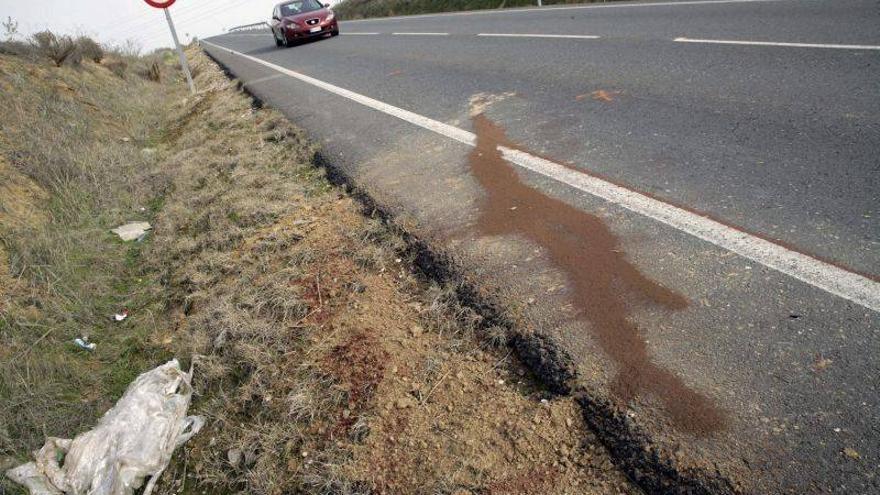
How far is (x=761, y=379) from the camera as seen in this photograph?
2.03 metres

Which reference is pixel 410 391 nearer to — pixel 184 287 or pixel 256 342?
pixel 256 342

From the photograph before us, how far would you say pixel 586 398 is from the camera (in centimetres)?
214

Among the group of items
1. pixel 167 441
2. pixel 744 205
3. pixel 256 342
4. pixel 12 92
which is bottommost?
pixel 167 441

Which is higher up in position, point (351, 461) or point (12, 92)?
point (12, 92)

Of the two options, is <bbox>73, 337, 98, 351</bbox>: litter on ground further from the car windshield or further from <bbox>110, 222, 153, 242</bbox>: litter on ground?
the car windshield

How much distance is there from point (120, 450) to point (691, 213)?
3274 millimetres

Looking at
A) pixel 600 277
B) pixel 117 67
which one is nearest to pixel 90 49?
pixel 117 67

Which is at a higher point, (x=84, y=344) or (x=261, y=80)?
(x=261, y=80)

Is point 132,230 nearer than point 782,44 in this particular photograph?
Yes

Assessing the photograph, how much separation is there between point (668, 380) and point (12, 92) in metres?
9.44

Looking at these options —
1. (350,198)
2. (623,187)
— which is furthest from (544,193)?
(350,198)

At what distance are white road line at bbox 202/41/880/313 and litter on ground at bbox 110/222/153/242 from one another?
3553 mm

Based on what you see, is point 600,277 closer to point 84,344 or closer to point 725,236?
Result: point 725,236

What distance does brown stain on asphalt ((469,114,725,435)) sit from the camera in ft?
6.73
